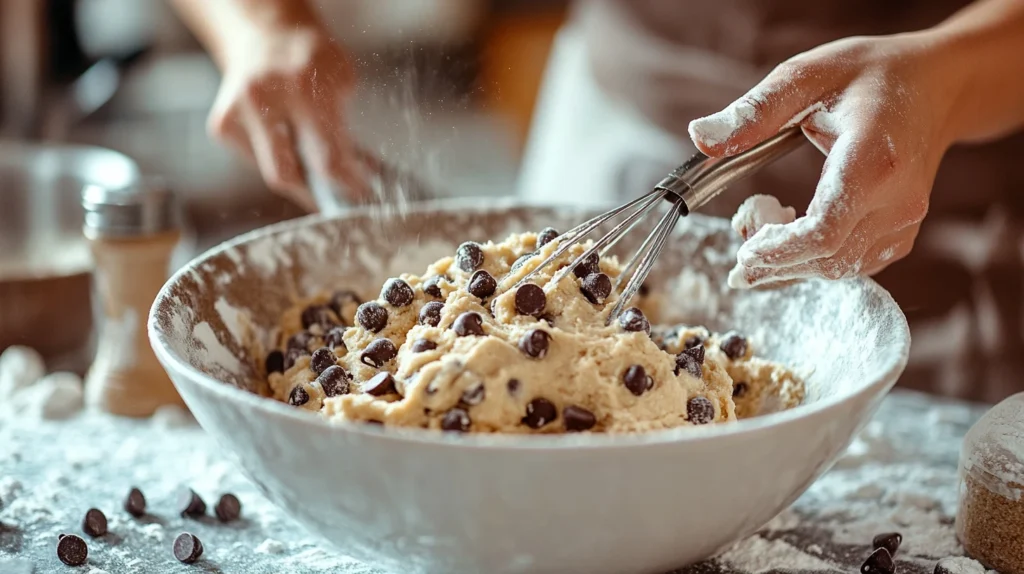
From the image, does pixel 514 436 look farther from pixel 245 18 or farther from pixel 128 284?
pixel 245 18

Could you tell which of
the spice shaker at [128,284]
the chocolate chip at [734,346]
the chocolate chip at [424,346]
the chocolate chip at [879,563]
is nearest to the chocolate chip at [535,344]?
the chocolate chip at [424,346]

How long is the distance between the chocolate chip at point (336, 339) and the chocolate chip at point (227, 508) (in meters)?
Result: 0.24

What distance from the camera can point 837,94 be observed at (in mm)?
1148

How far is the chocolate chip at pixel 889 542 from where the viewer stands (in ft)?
3.76

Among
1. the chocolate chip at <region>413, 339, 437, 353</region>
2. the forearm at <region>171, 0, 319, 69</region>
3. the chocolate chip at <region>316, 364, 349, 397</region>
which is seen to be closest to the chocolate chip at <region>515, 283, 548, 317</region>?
the chocolate chip at <region>413, 339, 437, 353</region>

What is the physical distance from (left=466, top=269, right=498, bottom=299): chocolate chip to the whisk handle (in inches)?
9.1

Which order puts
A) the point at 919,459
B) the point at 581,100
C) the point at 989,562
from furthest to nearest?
the point at 581,100
the point at 919,459
the point at 989,562

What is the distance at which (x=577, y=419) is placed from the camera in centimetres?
95

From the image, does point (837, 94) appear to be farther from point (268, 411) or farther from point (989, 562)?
point (268, 411)

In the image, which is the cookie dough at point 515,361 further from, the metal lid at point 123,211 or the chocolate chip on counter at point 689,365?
the metal lid at point 123,211

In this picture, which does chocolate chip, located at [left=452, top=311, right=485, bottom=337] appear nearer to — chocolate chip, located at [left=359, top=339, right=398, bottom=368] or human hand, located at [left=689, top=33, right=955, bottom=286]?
chocolate chip, located at [left=359, top=339, right=398, bottom=368]

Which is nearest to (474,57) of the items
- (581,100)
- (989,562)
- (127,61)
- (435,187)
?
(435,187)

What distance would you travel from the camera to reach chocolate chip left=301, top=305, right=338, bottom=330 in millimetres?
1331

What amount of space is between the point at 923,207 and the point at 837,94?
0.57 feet
